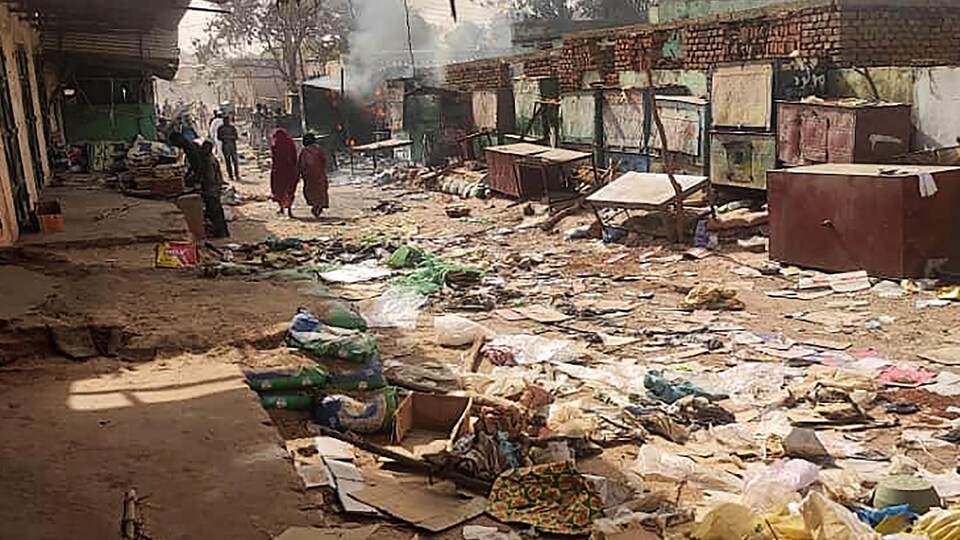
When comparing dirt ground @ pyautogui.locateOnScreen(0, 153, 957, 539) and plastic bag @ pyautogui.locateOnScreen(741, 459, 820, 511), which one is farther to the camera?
plastic bag @ pyautogui.locateOnScreen(741, 459, 820, 511)

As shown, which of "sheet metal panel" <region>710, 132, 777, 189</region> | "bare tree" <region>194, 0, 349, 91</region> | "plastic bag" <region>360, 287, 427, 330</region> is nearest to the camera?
"plastic bag" <region>360, 287, 427, 330</region>

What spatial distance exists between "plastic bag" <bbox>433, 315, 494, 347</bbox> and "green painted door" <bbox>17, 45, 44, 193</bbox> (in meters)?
6.91

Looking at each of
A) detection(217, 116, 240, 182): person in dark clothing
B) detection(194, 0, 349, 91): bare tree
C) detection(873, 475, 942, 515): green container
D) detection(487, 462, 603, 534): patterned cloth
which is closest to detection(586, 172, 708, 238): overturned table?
detection(487, 462, 603, 534): patterned cloth

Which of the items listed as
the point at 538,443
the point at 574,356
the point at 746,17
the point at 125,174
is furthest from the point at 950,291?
the point at 125,174

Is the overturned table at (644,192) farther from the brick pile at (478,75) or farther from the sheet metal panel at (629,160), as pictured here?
the brick pile at (478,75)

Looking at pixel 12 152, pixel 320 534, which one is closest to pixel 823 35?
pixel 12 152

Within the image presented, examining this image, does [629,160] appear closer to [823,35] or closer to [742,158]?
[742,158]

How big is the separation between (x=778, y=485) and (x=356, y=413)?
2392 millimetres

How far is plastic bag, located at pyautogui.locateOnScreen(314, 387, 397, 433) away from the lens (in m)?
5.23

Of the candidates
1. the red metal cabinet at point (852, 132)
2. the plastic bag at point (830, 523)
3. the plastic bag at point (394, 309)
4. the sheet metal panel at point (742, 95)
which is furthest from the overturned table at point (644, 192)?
the plastic bag at point (830, 523)

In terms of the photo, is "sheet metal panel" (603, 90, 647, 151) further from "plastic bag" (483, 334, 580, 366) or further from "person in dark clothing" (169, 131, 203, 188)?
"plastic bag" (483, 334, 580, 366)

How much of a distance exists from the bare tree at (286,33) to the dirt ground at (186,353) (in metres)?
23.0

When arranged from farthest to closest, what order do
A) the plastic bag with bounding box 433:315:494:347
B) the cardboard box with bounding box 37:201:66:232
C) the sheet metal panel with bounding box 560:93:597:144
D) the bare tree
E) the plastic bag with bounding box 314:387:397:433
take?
the bare tree → the sheet metal panel with bounding box 560:93:597:144 → the cardboard box with bounding box 37:201:66:232 → the plastic bag with bounding box 433:315:494:347 → the plastic bag with bounding box 314:387:397:433

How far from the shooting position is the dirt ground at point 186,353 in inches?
141
